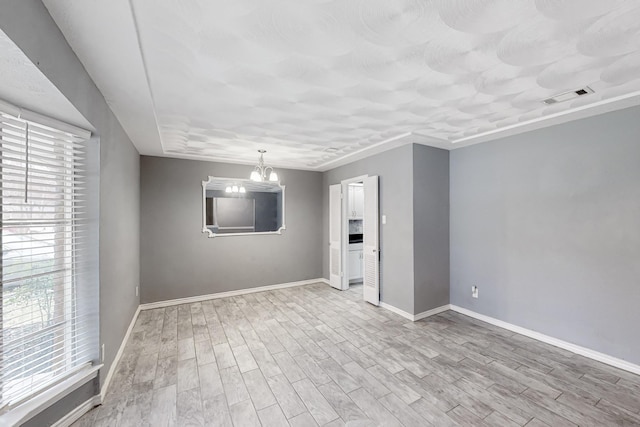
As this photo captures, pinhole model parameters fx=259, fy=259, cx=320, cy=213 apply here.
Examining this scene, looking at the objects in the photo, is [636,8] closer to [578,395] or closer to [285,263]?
[578,395]

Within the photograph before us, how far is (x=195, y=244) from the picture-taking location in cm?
438

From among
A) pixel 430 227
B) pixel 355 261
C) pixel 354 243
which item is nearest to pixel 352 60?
pixel 430 227

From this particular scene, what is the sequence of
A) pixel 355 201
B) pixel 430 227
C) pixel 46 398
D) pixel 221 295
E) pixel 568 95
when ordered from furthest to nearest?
pixel 355 201
pixel 221 295
pixel 430 227
pixel 568 95
pixel 46 398

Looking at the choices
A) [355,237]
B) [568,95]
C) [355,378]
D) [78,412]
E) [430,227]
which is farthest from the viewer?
[355,237]

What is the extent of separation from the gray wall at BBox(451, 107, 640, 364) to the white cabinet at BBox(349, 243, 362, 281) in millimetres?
2106

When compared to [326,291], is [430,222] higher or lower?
higher

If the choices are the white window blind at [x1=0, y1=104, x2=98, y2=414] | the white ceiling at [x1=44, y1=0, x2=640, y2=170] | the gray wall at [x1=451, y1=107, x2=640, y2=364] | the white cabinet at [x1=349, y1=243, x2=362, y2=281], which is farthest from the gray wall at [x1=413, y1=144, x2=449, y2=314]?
the white window blind at [x1=0, y1=104, x2=98, y2=414]

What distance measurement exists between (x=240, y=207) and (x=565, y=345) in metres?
4.77

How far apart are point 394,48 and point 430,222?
2.63 m

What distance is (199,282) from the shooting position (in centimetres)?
438

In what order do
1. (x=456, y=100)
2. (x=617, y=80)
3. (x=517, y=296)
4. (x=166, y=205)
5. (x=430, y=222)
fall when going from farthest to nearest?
(x=166, y=205)
(x=430, y=222)
(x=517, y=296)
(x=456, y=100)
(x=617, y=80)

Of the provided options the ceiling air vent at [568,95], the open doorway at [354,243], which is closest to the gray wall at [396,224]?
the open doorway at [354,243]

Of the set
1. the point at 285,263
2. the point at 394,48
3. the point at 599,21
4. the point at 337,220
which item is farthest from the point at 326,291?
the point at 599,21

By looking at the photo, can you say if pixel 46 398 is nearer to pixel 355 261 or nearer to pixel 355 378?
pixel 355 378
